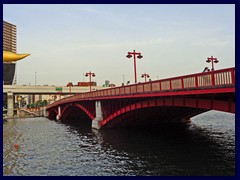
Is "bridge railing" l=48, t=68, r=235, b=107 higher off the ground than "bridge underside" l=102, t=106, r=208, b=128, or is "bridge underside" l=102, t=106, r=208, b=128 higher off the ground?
"bridge railing" l=48, t=68, r=235, b=107

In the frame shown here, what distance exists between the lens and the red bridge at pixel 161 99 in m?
17.8

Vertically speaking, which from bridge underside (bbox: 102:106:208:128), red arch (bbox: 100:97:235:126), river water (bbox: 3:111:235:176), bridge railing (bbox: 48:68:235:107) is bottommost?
river water (bbox: 3:111:235:176)

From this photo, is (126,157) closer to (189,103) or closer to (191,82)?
(189,103)

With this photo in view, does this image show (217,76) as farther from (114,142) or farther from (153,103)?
(114,142)

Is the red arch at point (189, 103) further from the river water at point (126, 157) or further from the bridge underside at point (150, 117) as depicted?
the bridge underside at point (150, 117)

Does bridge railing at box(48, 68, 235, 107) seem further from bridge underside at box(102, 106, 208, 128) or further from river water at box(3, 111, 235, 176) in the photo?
bridge underside at box(102, 106, 208, 128)

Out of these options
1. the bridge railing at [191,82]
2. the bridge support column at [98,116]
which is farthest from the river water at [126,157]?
the bridge support column at [98,116]

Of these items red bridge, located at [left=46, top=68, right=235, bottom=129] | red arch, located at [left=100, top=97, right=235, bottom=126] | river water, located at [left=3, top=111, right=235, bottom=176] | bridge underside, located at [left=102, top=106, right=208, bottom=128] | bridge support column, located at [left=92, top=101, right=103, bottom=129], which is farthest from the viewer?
bridge support column, located at [left=92, top=101, right=103, bottom=129]

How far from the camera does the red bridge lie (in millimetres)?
17844

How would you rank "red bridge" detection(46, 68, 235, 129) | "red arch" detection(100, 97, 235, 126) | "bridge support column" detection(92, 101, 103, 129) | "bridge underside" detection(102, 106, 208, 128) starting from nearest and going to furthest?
"red bridge" detection(46, 68, 235, 129)
"red arch" detection(100, 97, 235, 126)
"bridge underside" detection(102, 106, 208, 128)
"bridge support column" detection(92, 101, 103, 129)

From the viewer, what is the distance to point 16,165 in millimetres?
21422

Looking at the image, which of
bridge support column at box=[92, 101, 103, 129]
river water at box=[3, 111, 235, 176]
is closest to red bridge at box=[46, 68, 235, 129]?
bridge support column at box=[92, 101, 103, 129]

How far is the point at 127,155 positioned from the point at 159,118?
21.9m

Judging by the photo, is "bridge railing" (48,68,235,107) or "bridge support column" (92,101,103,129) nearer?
"bridge railing" (48,68,235,107)
